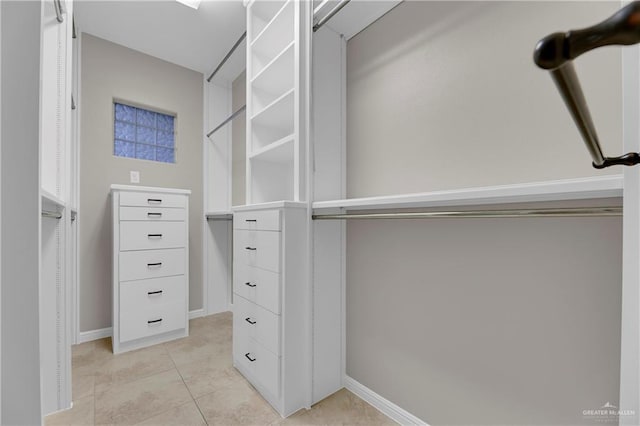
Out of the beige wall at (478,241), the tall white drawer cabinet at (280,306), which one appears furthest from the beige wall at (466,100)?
the tall white drawer cabinet at (280,306)

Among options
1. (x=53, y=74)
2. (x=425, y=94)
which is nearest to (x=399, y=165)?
(x=425, y=94)

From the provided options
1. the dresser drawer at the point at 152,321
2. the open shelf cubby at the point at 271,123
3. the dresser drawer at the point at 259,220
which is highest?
the open shelf cubby at the point at 271,123

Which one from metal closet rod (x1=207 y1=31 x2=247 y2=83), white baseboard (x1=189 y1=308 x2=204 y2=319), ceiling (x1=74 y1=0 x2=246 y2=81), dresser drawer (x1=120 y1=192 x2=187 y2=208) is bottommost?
white baseboard (x1=189 y1=308 x2=204 y2=319)

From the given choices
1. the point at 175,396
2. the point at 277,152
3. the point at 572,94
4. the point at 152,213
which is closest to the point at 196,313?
the point at 152,213

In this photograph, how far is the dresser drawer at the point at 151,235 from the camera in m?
2.04

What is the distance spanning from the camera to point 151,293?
2137 millimetres

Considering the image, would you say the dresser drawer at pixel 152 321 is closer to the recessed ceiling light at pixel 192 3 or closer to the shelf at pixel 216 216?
the shelf at pixel 216 216

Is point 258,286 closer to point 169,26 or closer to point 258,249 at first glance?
point 258,249

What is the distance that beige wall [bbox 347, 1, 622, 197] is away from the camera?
88 cm

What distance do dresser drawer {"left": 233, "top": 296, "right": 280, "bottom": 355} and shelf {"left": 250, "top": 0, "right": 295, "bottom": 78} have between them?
1.53 metres

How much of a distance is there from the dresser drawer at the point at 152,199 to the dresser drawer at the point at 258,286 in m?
0.91

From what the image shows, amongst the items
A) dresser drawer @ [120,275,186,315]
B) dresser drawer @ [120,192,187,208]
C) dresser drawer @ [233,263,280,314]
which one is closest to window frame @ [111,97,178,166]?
dresser drawer @ [120,192,187,208]

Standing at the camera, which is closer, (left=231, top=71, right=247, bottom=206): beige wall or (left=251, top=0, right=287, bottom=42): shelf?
(left=251, top=0, right=287, bottom=42): shelf

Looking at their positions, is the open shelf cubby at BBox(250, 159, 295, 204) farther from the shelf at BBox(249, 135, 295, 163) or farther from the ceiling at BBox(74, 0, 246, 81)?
the ceiling at BBox(74, 0, 246, 81)
